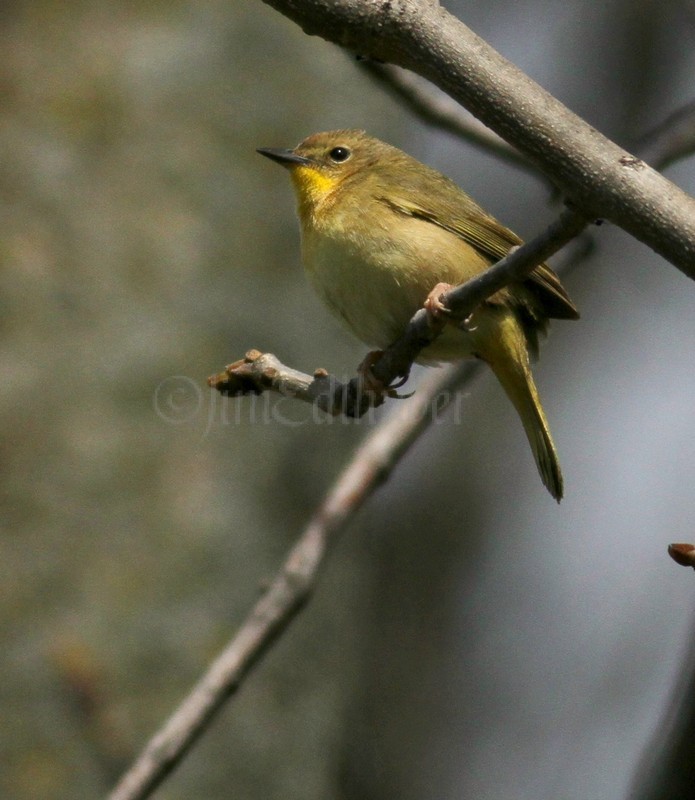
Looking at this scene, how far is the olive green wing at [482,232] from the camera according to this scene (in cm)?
388

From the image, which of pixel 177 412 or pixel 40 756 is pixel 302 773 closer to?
pixel 40 756

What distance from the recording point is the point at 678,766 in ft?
6.31

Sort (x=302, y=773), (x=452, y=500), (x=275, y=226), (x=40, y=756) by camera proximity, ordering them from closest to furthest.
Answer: (x=40, y=756), (x=302, y=773), (x=275, y=226), (x=452, y=500)

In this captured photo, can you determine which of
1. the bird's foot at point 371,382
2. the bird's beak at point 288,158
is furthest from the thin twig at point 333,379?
the bird's beak at point 288,158

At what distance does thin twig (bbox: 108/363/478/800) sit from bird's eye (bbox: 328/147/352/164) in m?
0.97

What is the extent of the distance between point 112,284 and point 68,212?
1.37 ft

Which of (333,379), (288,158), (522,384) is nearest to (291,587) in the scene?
(333,379)

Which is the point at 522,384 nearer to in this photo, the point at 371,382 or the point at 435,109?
the point at 371,382

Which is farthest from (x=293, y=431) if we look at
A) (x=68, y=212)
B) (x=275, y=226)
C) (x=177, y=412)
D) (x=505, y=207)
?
(x=505, y=207)

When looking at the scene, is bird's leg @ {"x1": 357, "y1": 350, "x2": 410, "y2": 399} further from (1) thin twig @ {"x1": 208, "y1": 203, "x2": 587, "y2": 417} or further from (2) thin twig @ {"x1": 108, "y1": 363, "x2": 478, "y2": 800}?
(2) thin twig @ {"x1": 108, "y1": 363, "x2": 478, "y2": 800}

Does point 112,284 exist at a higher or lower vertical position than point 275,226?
lower

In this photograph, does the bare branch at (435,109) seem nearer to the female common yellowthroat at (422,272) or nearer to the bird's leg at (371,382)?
the female common yellowthroat at (422,272)

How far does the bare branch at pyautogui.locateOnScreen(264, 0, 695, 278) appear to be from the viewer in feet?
6.45

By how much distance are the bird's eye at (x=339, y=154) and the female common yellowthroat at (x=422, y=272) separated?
11.0 inches
